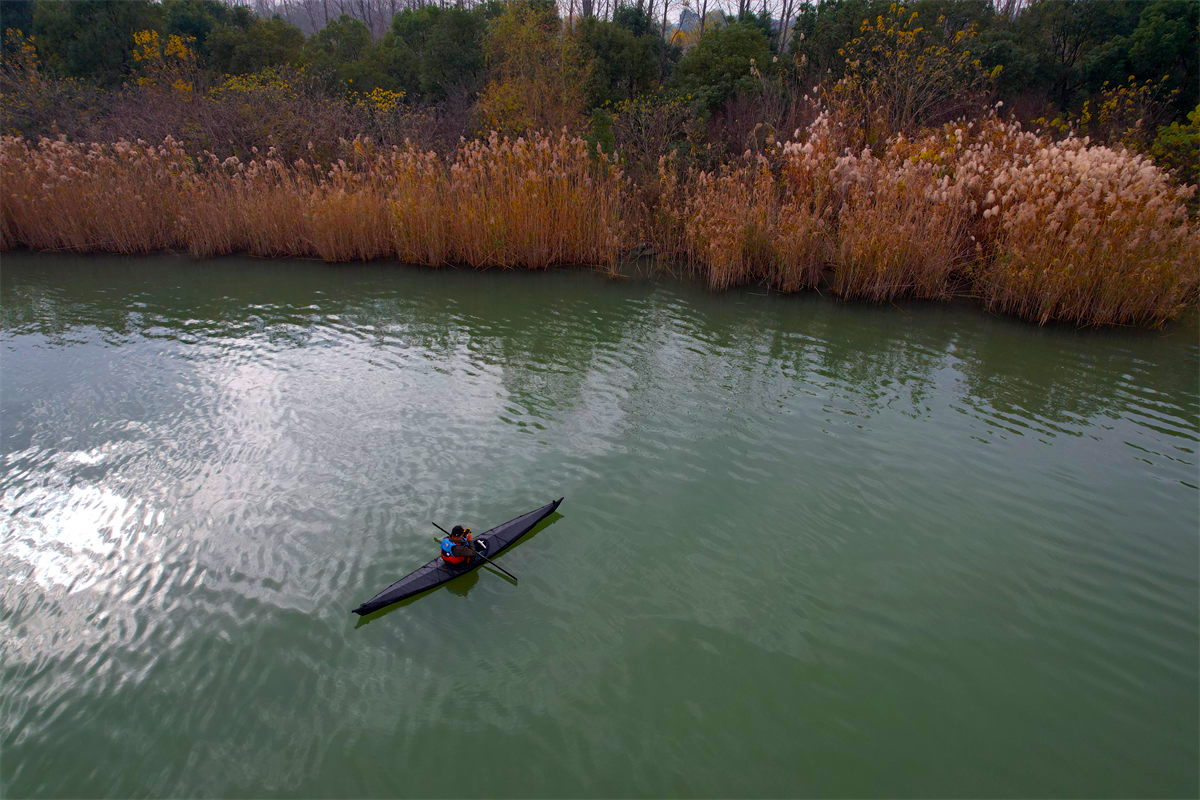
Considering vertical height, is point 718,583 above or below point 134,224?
below

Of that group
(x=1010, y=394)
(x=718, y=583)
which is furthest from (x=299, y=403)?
(x=1010, y=394)

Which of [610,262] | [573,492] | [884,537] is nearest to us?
[884,537]

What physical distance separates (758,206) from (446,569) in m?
7.21

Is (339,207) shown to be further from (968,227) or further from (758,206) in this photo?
(968,227)

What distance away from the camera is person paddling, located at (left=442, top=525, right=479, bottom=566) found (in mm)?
3371

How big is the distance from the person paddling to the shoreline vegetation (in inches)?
263

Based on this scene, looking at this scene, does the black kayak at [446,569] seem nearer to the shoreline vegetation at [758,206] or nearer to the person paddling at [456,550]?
the person paddling at [456,550]

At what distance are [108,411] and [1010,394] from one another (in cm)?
765

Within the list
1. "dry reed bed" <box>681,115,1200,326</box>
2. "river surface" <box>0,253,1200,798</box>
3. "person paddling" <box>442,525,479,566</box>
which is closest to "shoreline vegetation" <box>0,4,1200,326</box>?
"dry reed bed" <box>681,115,1200,326</box>

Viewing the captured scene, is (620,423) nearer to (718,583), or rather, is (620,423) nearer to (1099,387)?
(718,583)

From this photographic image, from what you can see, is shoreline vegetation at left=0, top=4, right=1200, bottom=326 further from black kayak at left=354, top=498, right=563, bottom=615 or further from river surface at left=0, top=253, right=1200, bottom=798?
black kayak at left=354, top=498, right=563, bottom=615

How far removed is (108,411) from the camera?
17.7 ft

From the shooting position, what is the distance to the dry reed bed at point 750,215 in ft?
24.3

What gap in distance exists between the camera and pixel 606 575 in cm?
350
